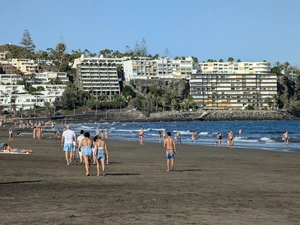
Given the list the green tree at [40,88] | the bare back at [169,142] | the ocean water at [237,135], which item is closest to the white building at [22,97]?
the green tree at [40,88]

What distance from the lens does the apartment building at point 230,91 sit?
189625 millimetres

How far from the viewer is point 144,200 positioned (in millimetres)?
11438

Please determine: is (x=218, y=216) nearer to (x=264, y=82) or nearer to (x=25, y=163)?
(x=25, y=163)

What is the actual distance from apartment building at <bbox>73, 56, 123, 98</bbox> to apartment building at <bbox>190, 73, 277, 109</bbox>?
26591 millimetres

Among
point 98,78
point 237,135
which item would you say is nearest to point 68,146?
point 237,135

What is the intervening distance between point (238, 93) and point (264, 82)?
1066 cm

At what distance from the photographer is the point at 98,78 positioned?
7579 inches

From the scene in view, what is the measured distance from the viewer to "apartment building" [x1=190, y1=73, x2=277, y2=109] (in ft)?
622

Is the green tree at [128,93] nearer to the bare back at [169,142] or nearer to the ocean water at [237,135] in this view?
the ocean water at [237,135]

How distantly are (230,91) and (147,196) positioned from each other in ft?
591

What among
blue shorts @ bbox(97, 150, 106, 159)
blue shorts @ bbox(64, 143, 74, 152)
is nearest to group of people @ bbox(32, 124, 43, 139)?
blue shorts @ bbox(64, 143, 74, 152)

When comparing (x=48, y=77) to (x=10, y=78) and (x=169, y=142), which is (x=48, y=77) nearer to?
(x=10, y=78)

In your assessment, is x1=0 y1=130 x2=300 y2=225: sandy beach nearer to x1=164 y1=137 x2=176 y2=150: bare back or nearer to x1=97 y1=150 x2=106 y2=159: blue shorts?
x1=97 y1=150 x2=106 y2=159: blue shorts

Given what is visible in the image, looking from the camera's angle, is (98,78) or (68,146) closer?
(68,146)
